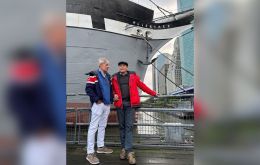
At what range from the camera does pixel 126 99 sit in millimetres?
5602

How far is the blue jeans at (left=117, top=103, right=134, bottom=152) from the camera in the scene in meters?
5.54

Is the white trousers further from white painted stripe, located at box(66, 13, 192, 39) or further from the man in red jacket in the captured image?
white painted stripe, located at box(66, 13, 192, 39)

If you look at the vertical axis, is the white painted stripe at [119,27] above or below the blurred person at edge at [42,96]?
above

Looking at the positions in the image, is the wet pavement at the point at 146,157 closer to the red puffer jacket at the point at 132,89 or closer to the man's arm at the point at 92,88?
the red puffer jacket at the point at 132,89

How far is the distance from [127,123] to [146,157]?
2.48ft

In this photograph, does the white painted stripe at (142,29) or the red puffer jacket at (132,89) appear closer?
the red puffer jacket at (132,89)

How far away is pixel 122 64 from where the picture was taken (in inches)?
218

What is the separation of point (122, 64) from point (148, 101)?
158cm

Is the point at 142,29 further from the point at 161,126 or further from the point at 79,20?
the point at 161,126

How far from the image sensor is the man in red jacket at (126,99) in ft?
18.2

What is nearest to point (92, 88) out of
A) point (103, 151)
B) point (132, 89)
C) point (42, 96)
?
point (132, 89)

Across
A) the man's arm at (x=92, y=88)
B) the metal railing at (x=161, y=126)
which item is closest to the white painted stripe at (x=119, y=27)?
the metal railing at (x=161, y=126)

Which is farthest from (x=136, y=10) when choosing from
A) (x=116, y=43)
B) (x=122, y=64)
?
(x=122, y=64)

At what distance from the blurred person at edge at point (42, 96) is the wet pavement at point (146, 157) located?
382cm
